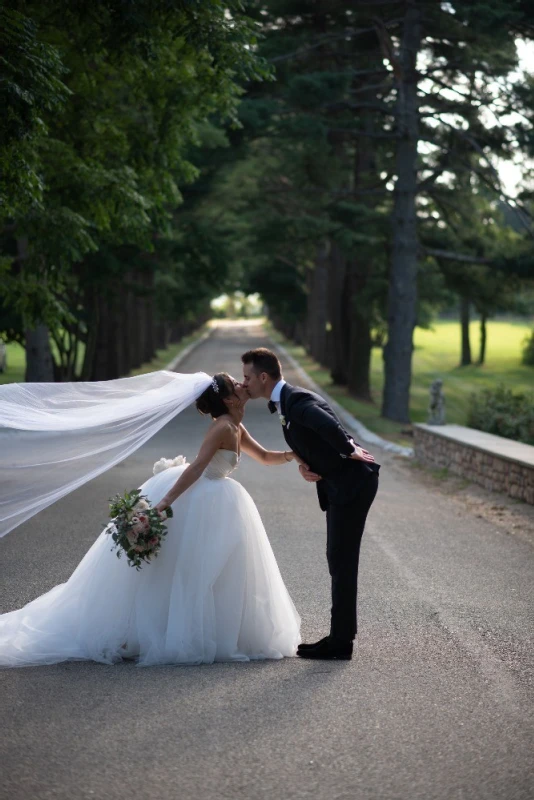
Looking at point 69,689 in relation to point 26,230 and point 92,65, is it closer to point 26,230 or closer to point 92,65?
point 26,230

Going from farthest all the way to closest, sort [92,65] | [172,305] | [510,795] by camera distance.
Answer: [172,305], [92,65], [510,795]

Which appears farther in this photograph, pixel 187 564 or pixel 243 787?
pixel 187 564

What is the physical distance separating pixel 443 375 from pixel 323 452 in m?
Result: 65.4

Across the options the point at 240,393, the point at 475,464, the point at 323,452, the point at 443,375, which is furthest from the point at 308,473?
the point at 443,375

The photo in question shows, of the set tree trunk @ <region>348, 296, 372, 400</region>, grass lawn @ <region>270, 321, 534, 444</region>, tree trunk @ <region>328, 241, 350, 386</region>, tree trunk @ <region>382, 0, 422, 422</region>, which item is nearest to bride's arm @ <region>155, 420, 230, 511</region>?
grass lawn @ <region>270, 321, 534, 444</region>

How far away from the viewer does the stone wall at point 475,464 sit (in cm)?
1463

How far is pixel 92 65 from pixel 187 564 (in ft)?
49.7

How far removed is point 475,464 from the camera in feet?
55.2

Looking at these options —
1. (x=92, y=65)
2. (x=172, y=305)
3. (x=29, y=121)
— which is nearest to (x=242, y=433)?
(x=29, y=121)

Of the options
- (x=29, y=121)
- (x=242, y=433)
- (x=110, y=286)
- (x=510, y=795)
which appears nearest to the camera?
(x=510, y=795)

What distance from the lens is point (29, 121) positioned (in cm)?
1130

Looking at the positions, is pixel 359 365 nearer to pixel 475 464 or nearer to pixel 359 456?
pixel 475 464

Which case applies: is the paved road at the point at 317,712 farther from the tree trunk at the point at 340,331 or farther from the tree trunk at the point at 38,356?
the tree trunk at the point at 340,331

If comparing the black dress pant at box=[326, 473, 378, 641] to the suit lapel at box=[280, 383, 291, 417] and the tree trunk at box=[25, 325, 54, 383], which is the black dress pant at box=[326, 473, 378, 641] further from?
the tree trunk at box=[25, 325, 54, 383]
